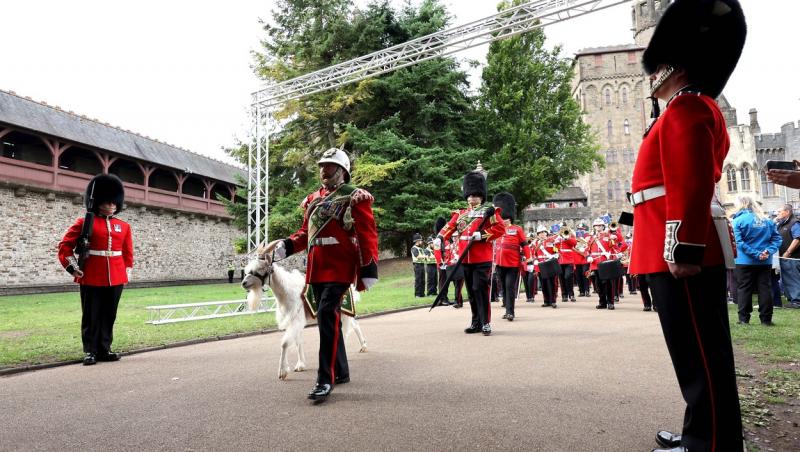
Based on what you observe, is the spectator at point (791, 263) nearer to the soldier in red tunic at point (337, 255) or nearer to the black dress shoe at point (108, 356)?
the soldier in red tunic at point (337, 255)

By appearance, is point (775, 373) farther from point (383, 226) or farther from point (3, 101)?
point (3, 101)

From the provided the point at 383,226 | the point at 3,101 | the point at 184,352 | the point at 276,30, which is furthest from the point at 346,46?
the point at 184,352

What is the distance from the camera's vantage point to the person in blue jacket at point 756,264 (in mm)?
7852

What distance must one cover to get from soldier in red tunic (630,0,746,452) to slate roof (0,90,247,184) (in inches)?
1126

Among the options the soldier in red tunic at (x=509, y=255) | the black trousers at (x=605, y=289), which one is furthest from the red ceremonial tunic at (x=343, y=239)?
the black trousers at (x=605, y=289)

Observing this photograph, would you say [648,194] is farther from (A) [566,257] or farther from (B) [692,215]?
(A) [566,257]

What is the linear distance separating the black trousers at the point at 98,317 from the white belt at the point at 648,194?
612cm

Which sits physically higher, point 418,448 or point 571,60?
point 571,60

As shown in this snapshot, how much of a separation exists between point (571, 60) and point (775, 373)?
32073mm

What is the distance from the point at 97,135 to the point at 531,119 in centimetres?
2577

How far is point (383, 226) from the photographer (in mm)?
25172

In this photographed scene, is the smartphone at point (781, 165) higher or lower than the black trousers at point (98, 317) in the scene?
higher

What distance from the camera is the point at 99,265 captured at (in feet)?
20.9

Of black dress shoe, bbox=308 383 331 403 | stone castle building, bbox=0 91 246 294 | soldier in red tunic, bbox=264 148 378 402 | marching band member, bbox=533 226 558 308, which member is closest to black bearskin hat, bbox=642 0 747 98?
soldier in red tunic, bbox=264 148 378 402
